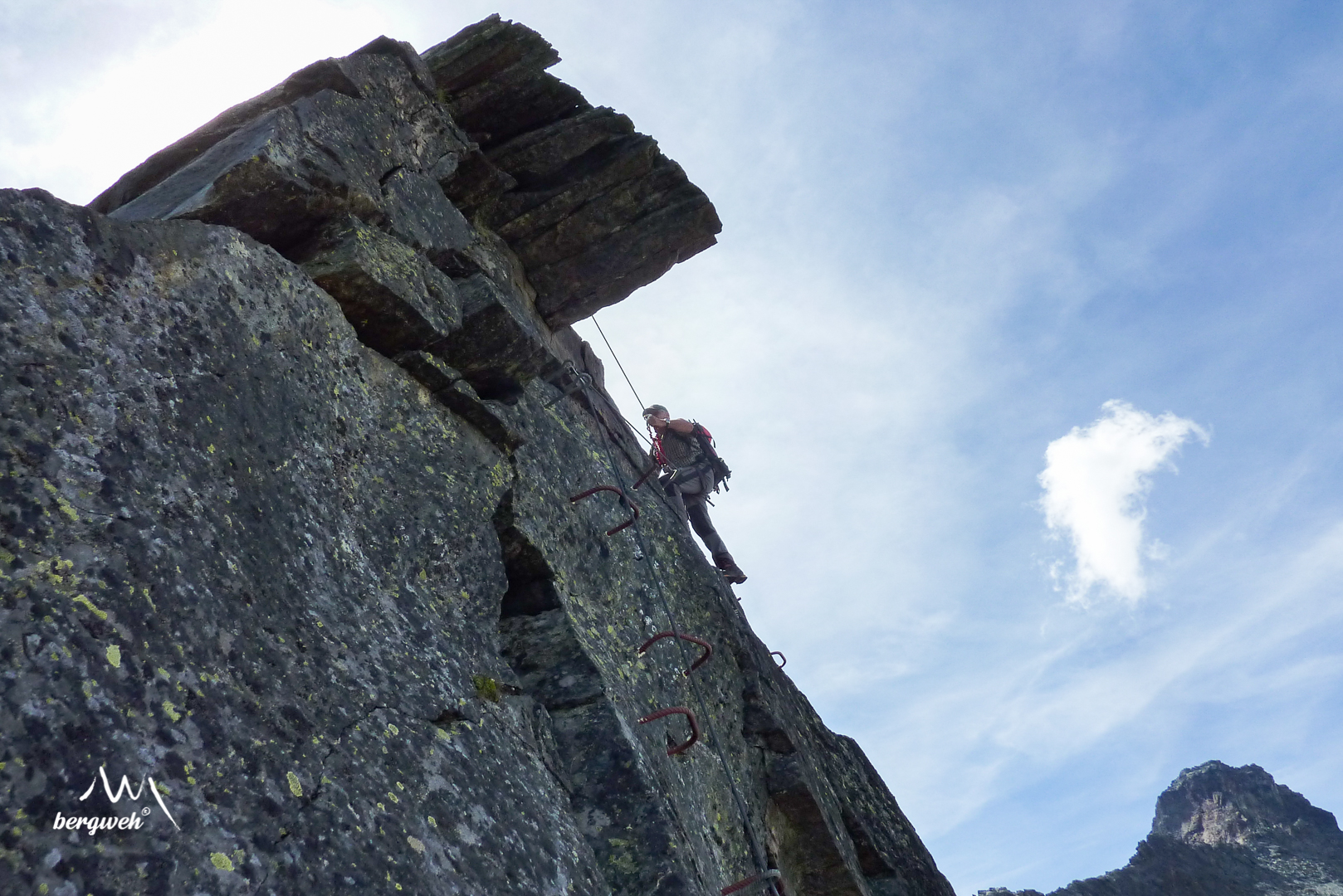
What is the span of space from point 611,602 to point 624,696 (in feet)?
5.21

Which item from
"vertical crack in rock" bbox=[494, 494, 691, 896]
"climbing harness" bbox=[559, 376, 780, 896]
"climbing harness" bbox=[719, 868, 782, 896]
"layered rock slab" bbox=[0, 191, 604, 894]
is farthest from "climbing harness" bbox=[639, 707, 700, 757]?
"layered rock slab" bbox=[0, 191, 604, 894]

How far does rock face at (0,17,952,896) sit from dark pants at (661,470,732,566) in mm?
4256

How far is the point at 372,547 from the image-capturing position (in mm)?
7992

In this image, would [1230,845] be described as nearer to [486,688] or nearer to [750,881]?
[750,881]

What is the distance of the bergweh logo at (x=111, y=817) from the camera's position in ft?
14.2

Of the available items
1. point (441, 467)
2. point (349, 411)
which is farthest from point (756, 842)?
point (349, 411)

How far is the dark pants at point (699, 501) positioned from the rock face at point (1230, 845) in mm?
13012

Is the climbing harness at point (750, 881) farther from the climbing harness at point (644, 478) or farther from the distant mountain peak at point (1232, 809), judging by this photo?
the distant mountain peak at point (1232, 809)

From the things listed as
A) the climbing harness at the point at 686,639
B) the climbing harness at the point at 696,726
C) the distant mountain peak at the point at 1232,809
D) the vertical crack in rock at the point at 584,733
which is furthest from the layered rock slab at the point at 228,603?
the distant mountain peak at the point at 1232,809

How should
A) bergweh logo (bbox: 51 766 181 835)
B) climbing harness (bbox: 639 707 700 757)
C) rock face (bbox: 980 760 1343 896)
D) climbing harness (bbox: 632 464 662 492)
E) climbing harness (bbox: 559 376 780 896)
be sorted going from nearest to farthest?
bergweh logo (bbox: 51 766 181 835) < climbing harness (bbox: 639 707 700 757) < climbing harness (bbox: 559 376 780 896) < climbing harness (bbox: 632 464 662 492) < rock face (bbox: 980 760 1343 896)

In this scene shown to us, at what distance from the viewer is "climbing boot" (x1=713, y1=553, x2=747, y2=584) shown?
18828mm

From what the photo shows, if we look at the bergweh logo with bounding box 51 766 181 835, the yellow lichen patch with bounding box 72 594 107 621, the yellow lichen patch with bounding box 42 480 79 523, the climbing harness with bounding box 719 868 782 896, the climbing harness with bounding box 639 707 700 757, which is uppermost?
the climbing harness with bounding box 639 707 700 757

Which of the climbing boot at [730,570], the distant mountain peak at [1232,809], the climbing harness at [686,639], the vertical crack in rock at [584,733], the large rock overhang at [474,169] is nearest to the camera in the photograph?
the vertical crack in rock at [584,733]

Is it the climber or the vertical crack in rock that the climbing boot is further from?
the vertical crack in rock
